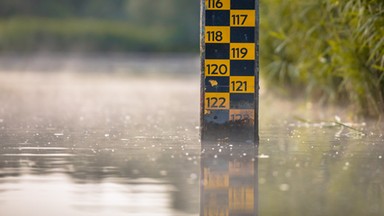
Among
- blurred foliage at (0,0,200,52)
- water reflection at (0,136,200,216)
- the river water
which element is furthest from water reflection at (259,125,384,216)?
blurred foliage at (0,0,200,52)

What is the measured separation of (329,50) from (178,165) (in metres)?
4.63

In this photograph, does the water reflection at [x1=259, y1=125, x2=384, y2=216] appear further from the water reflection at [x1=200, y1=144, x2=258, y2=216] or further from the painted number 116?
the painted number 116

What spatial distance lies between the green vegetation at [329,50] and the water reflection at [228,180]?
6.89ft

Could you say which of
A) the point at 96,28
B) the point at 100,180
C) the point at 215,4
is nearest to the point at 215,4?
the point at 215,4

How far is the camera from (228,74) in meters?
10.4

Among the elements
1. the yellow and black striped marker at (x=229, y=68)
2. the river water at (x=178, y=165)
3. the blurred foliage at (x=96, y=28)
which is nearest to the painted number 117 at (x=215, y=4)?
the yellow and black striped marker at (x=229, y=68)

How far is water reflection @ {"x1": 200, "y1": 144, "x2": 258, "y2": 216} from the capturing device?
616 centimetres

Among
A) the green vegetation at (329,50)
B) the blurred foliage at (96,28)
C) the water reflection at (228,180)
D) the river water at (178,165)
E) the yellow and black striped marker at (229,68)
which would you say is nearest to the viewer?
the water reflection at (228,180)

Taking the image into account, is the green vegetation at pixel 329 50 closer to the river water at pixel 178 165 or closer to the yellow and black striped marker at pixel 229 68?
the river water at pixel 178 165

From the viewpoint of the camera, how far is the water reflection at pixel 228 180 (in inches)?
243

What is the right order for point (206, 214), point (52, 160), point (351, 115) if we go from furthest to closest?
point (351, 115) → point (52, 160) → point (206, 214)

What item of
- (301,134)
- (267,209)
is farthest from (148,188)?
(301,134)

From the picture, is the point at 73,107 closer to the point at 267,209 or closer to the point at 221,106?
the point at 221,106

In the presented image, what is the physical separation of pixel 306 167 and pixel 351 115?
488cm
